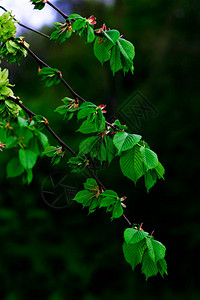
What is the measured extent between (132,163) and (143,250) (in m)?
0.16

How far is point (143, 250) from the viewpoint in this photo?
67 cm

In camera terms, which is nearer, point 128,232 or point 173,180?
point 128,232

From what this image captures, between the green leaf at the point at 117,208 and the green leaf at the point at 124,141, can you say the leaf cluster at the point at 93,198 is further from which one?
the green leaf at the point at 124,141

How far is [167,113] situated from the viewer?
12.7ft

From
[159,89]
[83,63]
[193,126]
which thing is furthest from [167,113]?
[83,63]

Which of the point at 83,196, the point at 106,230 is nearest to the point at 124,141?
the point at 83,196

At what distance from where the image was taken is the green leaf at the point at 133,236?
2.11 feet

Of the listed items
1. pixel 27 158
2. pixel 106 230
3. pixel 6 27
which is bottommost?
pixel 106 230

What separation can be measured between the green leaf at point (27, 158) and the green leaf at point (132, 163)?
0.17 m

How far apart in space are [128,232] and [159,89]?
155 inches

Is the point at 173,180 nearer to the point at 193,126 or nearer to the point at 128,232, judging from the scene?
the point at 193,126

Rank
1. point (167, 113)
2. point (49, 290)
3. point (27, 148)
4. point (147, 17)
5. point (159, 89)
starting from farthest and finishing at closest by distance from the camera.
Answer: point (147, 17) < point (159, 89) < point (167, 113) < point (49, 290) < point (27, 148)

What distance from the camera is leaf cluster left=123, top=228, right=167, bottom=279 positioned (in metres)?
0.64

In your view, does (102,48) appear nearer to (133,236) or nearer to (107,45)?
(107,45)
